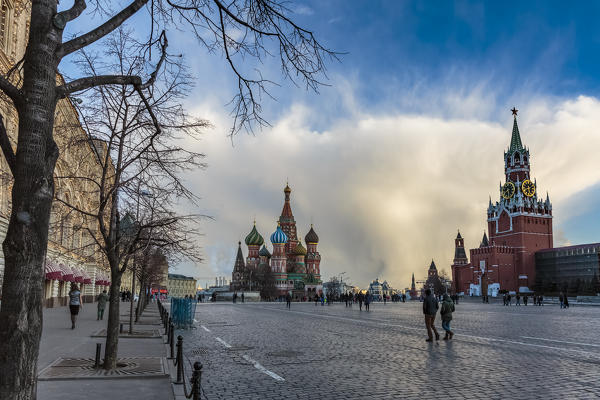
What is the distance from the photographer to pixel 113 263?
11.8m

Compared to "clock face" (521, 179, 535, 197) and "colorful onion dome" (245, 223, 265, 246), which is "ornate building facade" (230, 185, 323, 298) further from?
"clock face" (521, 179, 535, 197)

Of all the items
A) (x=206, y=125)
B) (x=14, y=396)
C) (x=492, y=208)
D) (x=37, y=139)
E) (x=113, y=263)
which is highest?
(x=492, y=208)

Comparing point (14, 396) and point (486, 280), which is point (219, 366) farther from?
point (486, 280)

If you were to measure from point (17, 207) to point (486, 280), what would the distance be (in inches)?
4681

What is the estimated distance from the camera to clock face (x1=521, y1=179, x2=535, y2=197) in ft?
394

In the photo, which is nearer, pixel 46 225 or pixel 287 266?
pixel 46 225

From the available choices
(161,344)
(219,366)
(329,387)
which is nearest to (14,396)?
(329,387)

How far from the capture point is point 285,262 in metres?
124

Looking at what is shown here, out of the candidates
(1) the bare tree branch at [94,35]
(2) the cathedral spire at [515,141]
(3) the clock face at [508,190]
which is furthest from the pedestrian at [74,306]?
(2) the cathedral spire at [515,141]

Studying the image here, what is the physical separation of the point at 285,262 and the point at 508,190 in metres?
56.3

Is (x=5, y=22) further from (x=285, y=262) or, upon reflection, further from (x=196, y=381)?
(x=285, y=262)

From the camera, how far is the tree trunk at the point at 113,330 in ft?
34.4

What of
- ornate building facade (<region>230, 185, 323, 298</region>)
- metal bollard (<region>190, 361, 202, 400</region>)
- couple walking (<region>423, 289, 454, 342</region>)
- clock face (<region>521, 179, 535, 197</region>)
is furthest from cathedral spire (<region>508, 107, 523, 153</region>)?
metal bollard (<region>190, 361, 202, 400</region>)

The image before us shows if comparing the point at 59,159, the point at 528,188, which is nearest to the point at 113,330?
the point at 59,159
